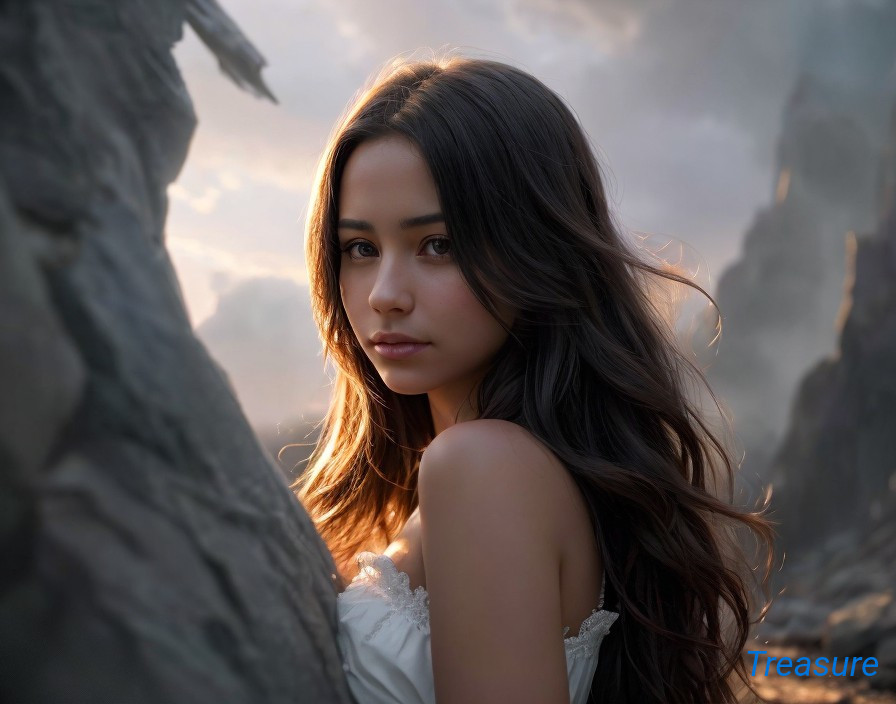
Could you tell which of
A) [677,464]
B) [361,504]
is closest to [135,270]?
[677,464]

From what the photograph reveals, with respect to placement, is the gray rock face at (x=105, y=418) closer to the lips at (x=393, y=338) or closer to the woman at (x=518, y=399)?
the woman at (x=518, y=399)

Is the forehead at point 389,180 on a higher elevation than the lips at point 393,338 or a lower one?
higher

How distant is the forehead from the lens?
1.32m

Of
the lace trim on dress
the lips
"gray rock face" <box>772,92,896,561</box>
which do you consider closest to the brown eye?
the lips

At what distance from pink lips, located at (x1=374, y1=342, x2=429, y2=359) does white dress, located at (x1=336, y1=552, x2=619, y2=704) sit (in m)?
0.36

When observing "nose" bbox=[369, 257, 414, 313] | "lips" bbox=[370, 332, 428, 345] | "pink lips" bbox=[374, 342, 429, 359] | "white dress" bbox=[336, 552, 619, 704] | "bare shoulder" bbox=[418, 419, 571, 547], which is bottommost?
"white dress" bbox=[336, 552, 619, 704]

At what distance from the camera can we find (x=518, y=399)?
1.41 metres

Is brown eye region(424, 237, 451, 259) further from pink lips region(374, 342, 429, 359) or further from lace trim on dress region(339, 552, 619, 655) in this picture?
lace trim on dress region(339, 552, 619, 655)

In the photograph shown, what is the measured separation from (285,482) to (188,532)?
0.26 m

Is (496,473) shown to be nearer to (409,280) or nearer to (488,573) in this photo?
(488,573)

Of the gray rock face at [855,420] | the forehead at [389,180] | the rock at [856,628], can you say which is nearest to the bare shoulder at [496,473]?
the forehead at [389,180]

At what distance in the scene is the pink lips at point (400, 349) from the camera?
4.42 ft

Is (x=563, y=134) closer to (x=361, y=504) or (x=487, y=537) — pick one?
(x=487, y=537)

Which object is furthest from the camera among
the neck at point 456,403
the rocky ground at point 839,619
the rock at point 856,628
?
the rock at point 856,628
